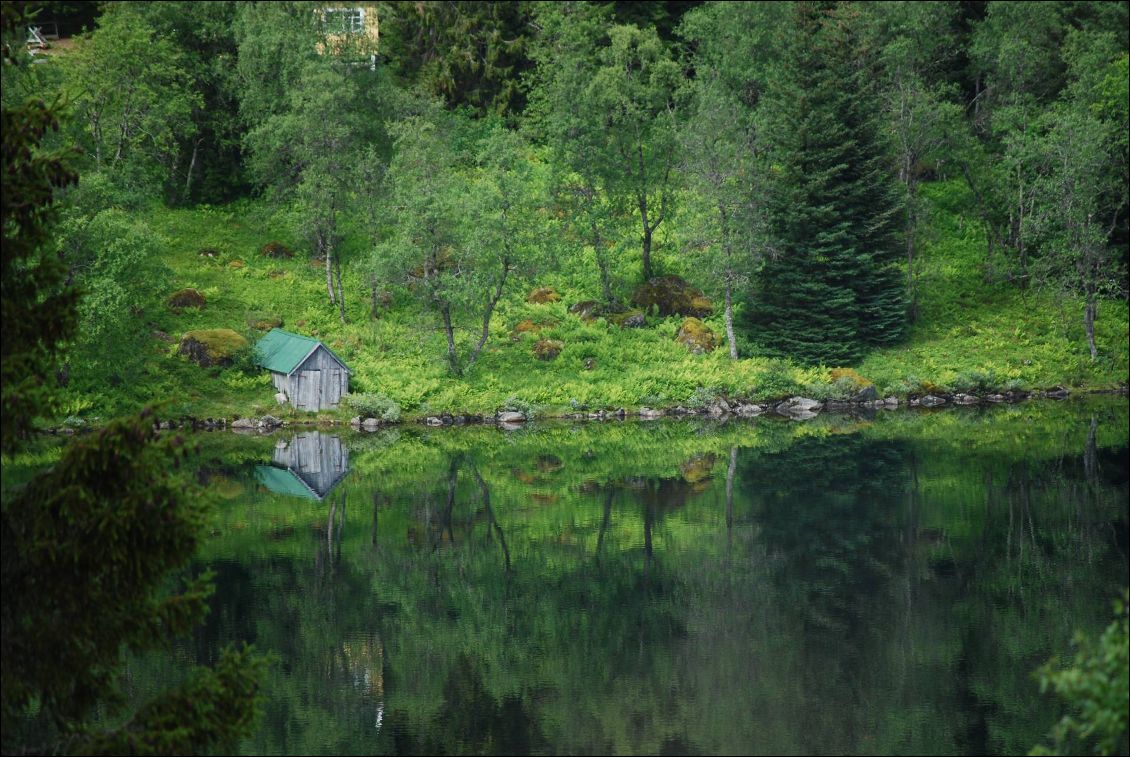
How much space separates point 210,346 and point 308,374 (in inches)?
178

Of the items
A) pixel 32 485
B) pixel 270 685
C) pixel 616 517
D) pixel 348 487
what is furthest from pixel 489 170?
pixel 32 485

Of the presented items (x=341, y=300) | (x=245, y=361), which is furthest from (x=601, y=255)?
(x=245, y=361)

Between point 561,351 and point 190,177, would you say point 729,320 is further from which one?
point 190,177

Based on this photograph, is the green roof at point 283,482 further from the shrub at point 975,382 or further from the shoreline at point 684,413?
the shrub at point 975,382

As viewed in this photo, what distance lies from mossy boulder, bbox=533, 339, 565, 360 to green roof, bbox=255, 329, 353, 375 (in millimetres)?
7922

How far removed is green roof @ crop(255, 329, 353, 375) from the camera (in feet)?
142

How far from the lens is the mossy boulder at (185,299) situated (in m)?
48.8

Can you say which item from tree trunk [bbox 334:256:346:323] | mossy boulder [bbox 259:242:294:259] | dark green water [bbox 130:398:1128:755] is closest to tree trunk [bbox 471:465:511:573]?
dark green water [bbox 130:398:1128:755]

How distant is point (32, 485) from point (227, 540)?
15278 mm

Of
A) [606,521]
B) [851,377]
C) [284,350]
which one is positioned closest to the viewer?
[606,521]

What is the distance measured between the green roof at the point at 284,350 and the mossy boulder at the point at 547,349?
26.0ft

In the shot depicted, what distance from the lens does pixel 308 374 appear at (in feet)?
143

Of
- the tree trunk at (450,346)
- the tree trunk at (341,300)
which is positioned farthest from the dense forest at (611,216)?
the tree trunk at (341,300)

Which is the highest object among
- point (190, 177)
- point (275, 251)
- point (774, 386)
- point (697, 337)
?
point (190, 177)
